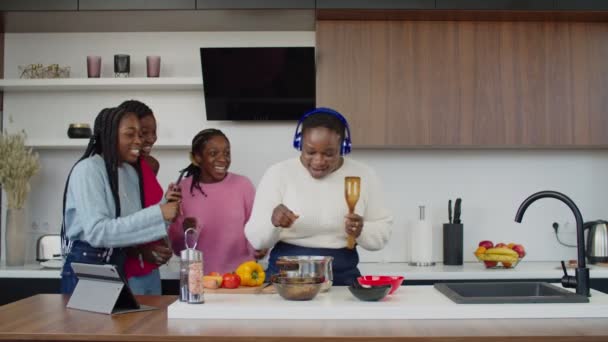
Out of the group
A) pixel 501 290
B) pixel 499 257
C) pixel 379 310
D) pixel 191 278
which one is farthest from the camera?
pixel 499 257

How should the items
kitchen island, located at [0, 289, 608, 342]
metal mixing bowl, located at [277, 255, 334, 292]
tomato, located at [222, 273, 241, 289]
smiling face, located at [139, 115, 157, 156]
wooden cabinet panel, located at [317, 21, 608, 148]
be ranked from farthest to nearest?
1. wooden cabinet panel, located at [317, 21, 608, 148]
2. smiling face, located at [139, 115, 157, 156]
3. tomato, located at [222, 273, 241, 289]
4. metal mixing bowl, located at [277, 255, 334, 292]
5. kitchen island, located at [0, 289, 608, 342]

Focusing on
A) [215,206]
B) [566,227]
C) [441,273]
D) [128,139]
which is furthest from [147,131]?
[566,227]

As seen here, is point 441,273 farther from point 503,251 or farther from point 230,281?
point 230,281

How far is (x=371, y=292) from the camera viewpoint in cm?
231

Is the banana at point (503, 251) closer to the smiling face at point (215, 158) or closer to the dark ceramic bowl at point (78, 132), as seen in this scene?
the smiling face at point (215, 158)

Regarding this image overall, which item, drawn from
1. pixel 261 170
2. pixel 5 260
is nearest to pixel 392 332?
pixel 261 170

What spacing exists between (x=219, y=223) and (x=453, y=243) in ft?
4.33

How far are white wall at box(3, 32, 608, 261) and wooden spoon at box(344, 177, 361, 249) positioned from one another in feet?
5.29

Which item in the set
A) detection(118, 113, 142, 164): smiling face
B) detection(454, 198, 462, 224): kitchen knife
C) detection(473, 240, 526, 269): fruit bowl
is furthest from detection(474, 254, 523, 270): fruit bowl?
detection(118, 113, 142, 164): smiling face

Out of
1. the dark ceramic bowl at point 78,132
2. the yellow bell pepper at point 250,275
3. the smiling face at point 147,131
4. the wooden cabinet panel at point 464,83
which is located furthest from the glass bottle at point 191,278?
the dark ceramic bowl at point 78,132

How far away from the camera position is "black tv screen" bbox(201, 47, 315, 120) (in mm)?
3988

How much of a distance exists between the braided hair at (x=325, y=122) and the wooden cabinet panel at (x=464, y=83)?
43.6 inches

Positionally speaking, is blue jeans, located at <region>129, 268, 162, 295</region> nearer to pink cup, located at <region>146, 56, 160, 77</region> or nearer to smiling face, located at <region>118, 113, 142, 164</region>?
smiling face, located at <region>118, 113, 142, 164</region>

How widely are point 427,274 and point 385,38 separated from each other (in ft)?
4.12
